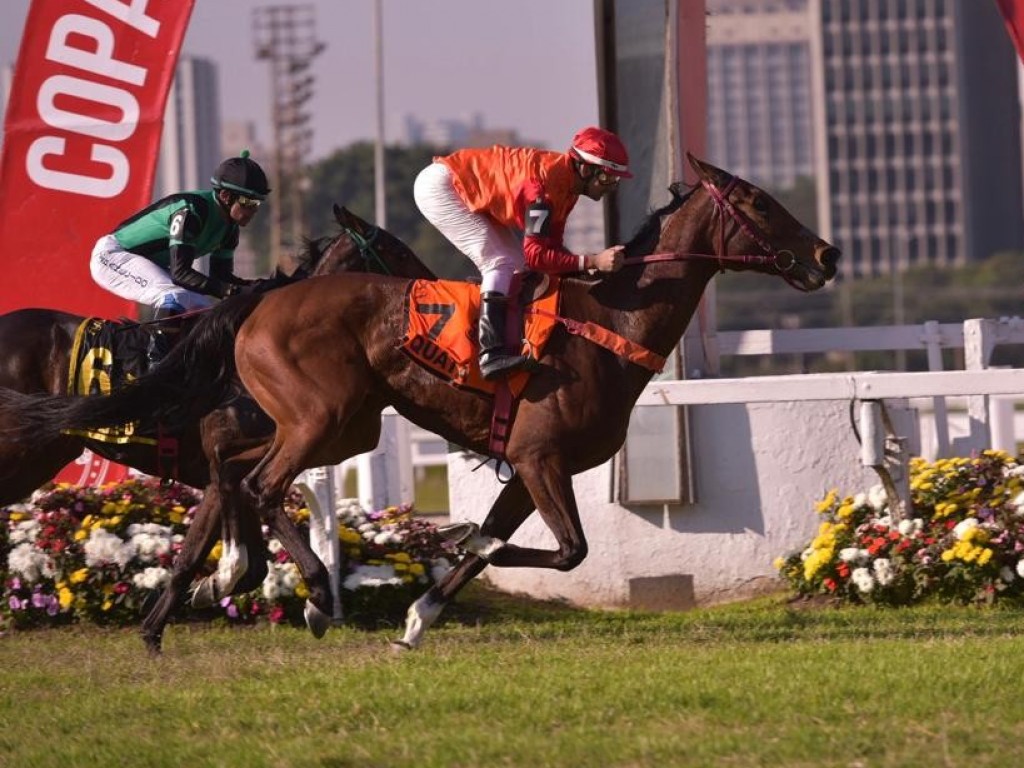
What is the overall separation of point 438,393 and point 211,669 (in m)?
1.37

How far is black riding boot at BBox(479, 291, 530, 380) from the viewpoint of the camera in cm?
732

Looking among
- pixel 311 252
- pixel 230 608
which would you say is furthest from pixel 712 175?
pixel 230 608

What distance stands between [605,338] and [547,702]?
6.35 ft

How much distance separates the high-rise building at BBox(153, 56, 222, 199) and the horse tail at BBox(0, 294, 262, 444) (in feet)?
368

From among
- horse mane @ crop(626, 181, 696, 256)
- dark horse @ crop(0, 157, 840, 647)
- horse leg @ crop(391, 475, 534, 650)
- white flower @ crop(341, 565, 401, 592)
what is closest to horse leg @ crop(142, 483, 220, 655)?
dark horse @ crop(0, 157, 840, 647)

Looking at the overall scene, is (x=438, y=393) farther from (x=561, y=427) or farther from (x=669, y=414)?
(x=669, y=414)

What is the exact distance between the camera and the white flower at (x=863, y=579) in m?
8.95

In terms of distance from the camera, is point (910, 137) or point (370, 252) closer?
point (370, 252)

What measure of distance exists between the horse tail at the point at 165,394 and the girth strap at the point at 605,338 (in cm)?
127

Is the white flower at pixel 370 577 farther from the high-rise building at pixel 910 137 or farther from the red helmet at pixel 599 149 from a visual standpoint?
the high-rise building at pixel 910 137

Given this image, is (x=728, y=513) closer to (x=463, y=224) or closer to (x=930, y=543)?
(x=930, y=543)

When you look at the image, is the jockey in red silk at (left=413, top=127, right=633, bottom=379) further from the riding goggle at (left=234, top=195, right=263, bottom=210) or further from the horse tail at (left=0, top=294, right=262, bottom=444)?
the riding goggle at (left=234, top=195, right=263, bottom=210)

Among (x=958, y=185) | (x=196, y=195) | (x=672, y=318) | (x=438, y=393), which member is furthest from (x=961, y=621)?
(x=958, y=185)

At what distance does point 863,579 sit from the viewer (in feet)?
29.4
